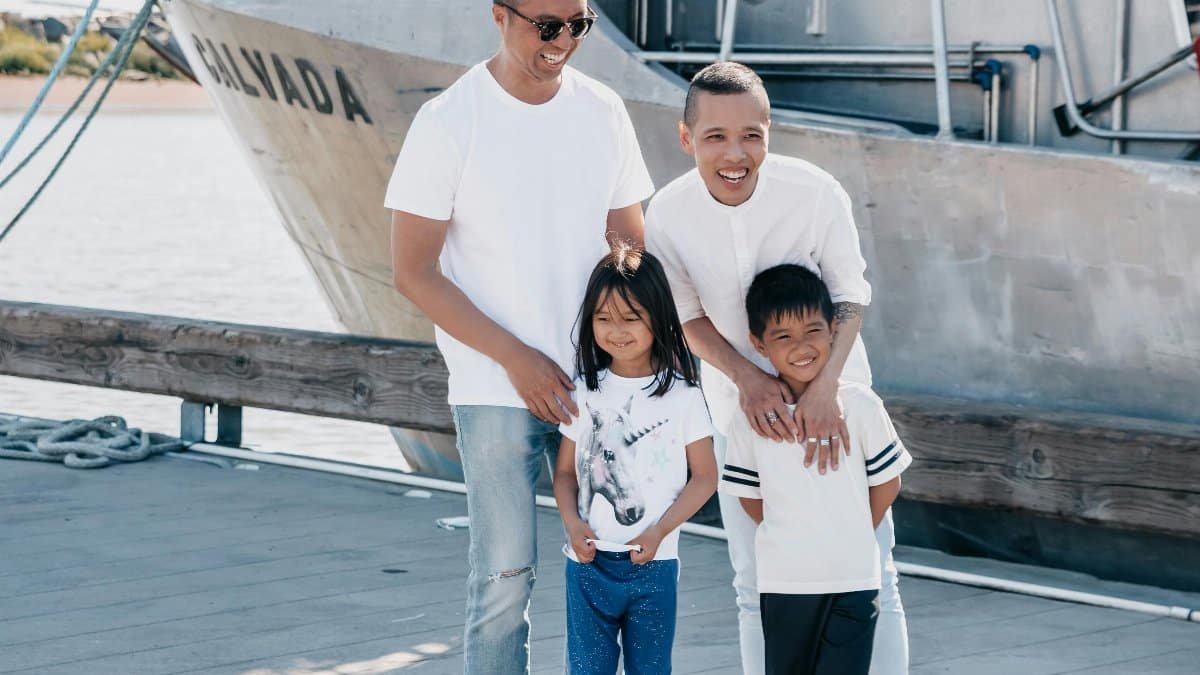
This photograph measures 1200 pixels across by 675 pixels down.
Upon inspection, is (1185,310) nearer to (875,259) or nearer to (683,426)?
(875,259)

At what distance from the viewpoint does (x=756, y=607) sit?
376 centimetres

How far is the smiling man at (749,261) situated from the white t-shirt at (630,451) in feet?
0.55

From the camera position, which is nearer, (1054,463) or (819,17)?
(1054,463)

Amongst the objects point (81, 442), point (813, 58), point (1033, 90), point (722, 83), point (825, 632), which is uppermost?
point (813, 58)

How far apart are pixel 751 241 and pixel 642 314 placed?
1.08ft

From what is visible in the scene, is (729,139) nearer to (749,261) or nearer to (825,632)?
(749,261)

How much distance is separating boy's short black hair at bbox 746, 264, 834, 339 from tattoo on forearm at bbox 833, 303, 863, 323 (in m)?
0.05

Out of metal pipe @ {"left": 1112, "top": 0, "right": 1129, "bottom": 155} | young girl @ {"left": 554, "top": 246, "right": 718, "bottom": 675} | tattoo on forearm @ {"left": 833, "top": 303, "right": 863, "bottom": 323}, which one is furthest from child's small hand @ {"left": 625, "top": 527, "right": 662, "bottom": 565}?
metal pipe @ {"left": 1112, "top": 0, "right": 1129, "bottom": 155}

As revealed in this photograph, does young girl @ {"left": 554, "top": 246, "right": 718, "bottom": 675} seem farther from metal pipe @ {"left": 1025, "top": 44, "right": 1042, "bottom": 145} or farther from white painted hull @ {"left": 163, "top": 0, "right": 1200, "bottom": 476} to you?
metal pipe @ {"left": 1025, "top": 44, "right": 1042, "bottom": 145}

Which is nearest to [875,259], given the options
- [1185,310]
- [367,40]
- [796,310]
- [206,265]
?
[1185,310]

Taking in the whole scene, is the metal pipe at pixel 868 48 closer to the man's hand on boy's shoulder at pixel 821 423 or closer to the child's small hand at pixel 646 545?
the man's hand on boy's shoulder at pixel 821 423

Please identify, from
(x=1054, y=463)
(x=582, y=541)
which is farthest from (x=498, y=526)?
(x=1054, y=463)

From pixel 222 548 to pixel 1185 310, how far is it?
10.7 ft

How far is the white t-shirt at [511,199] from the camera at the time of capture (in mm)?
3416
